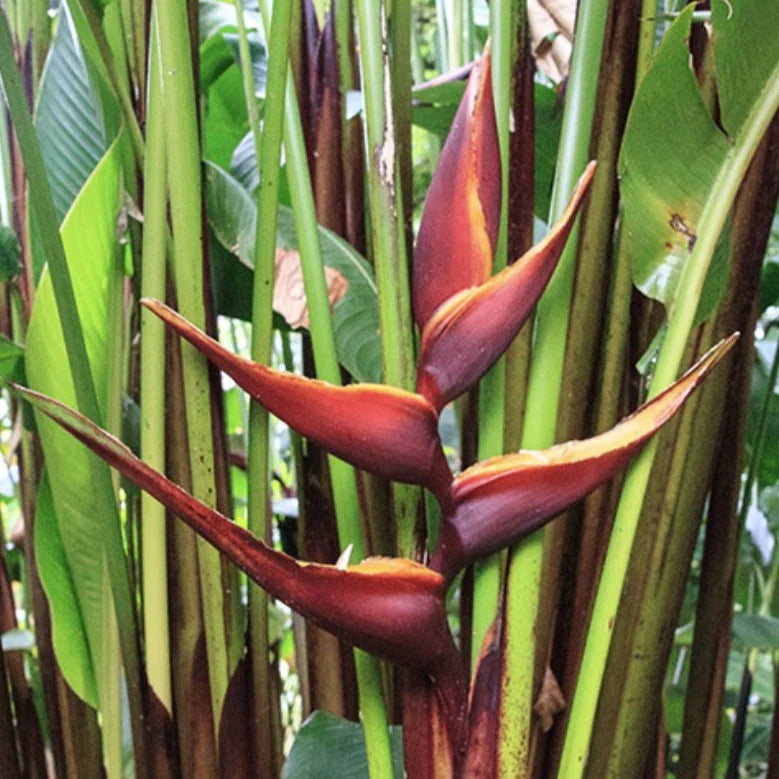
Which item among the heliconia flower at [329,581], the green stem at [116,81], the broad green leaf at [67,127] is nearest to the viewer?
the heliconia flower at [329,581]

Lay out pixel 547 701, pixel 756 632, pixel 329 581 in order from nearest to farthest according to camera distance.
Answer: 1. pixel 329 581
2. pixel 547 701
3. pixel 756 632

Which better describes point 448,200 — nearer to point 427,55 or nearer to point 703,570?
point 703,570

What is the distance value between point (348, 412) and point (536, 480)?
60 millimetres

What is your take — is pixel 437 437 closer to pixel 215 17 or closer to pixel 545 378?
pixel 545 378

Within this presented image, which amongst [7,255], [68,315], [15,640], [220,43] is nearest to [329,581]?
[68,315]

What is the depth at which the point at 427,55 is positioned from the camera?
1.68m

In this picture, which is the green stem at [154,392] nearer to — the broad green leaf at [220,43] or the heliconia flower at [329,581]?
the heliconia flower at [329,581]

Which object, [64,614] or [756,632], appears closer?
[64,614]

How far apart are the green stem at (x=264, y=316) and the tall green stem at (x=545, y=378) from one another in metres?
0.10

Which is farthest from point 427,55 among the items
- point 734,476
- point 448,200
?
point 448,200

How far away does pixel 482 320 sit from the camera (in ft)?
0.91

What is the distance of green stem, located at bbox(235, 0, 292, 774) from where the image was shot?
12.6 inches

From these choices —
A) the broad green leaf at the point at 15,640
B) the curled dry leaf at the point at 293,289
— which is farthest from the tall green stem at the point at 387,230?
the broad green leaf at the point at 15,640

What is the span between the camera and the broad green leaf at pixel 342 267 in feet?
1.39
